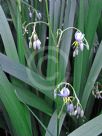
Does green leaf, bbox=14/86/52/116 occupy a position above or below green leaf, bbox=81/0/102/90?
below

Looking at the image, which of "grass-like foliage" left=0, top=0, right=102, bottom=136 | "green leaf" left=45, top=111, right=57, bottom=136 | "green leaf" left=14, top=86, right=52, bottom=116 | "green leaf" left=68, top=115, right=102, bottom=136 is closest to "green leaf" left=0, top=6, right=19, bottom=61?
"grass-like foliage" left=0, top=0, right=102, bottom=136

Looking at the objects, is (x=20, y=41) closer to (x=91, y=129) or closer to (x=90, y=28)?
(x=90, y=28)

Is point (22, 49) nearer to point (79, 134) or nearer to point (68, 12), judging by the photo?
point (68, 12)

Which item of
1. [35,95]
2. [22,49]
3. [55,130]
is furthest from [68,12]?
[55,130]

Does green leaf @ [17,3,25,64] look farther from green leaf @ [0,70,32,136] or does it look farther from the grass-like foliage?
green leaf @ [0,70,32,136]

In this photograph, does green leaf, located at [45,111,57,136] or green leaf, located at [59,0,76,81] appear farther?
green leaf, located at [59,0,76,81]
